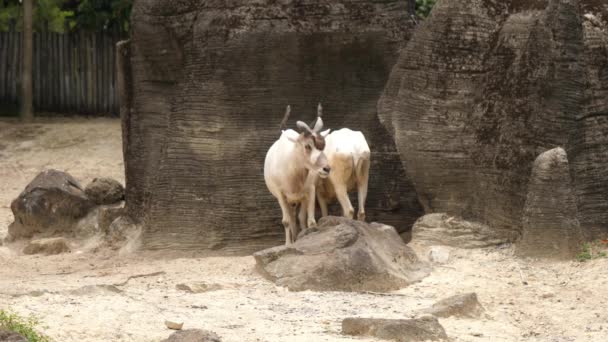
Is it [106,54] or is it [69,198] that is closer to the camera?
[69,198]

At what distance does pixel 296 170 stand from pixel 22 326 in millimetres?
5116

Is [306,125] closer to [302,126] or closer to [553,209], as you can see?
[302,126]

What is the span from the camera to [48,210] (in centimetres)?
1691

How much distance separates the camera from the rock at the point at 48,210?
16.9 metres

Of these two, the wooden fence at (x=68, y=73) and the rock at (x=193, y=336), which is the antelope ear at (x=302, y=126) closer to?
the rock at (x=193, y=336)

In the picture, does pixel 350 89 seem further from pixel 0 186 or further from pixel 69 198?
pixel 0 186

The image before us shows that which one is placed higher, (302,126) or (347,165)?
(302,126)

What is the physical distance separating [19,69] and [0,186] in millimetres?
4720

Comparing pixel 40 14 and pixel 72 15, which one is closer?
pixel 40 14

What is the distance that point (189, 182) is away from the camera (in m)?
14.6

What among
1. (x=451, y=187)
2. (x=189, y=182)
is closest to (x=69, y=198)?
(x=189, y=182)

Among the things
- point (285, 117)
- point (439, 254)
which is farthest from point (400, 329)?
point (285, 117)

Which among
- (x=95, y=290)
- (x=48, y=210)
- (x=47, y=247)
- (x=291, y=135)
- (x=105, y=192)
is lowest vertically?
(x=47, y=247)

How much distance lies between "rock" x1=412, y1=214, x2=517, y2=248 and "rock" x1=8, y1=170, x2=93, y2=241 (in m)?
5.58
